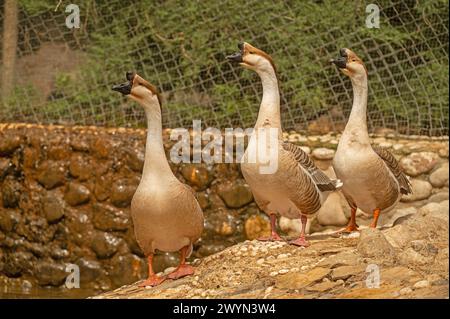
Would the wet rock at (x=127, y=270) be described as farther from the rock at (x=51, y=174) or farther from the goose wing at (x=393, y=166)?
the goose wing at (x=393, y=166)

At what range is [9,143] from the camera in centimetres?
862

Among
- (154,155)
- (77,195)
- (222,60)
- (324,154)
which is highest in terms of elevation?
(222,60)

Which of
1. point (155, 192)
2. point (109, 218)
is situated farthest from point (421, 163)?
point (155, 192)

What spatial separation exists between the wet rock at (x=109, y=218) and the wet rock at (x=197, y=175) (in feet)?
2.27

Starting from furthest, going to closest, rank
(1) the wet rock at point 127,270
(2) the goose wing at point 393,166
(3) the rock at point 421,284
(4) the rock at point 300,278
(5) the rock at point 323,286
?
1. (1) the wet rock at point 127,270
2. (2) the goose wing at point 393,166
3. (4) the rock at point 300,278
4. (5) the rock at point 323,286
5. (3) the rock at point 421,284

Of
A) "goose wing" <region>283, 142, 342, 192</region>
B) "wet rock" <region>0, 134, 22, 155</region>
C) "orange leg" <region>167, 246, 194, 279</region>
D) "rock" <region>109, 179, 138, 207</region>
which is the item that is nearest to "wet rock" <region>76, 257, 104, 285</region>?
"rock" <region>109, 179, 138, 207</region>

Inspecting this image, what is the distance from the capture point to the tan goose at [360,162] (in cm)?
573

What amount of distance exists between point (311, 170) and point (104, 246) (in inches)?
131

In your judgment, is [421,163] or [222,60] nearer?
[421,163]

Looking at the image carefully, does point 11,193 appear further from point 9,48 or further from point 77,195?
point 9,48

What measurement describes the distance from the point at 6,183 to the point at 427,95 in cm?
423

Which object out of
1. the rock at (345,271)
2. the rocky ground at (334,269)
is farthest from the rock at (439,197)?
the rock at (345,271)

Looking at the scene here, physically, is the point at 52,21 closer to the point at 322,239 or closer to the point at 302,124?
the point at 302,124

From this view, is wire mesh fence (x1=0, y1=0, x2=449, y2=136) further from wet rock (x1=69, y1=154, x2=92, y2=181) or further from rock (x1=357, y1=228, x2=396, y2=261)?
rock (x1=357, y1=228, x2=396, y2=261)
